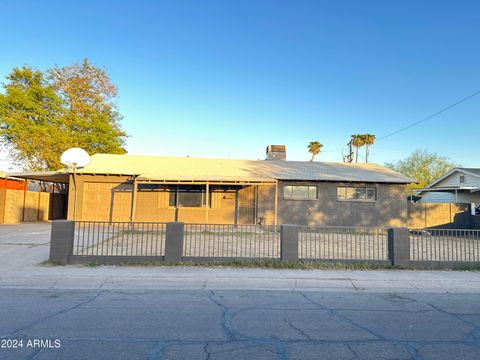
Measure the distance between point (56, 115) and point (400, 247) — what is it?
91.9 ft

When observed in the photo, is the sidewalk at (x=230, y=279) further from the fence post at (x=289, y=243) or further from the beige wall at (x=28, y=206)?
the beige wall at (x=28, y=206)

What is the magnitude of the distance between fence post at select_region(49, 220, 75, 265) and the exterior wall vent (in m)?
21.0

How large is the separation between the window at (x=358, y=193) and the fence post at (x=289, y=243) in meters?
13.2

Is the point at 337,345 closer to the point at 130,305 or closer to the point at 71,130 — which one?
the point at 130,305

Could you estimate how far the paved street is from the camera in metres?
4.15

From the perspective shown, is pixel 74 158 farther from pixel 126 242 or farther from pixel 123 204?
pixel 126 242

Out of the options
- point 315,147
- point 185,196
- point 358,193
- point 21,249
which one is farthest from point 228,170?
point 315,147

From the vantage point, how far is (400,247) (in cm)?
948

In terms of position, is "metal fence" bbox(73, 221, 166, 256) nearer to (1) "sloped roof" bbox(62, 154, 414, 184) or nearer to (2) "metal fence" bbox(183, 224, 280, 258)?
(2) "metal fence" bbox(183, 224, 280, 258)

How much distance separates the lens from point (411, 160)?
47094 millimetres

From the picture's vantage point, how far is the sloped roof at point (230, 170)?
20.3 meters

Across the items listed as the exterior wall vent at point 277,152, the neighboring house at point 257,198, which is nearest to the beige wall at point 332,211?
the neighboring house at point 257,198

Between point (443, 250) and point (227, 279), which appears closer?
point (227, 279)

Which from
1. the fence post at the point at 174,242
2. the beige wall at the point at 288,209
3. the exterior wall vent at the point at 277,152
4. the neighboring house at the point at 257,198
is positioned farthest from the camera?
the exterior wall vent at the point at 277,152
